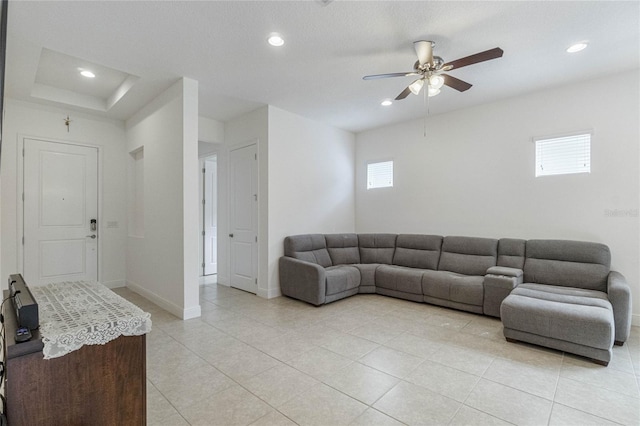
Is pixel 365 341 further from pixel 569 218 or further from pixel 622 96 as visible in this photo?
pixel 622 96

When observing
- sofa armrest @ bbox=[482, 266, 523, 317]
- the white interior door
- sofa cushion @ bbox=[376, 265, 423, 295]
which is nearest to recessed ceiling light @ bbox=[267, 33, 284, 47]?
sofa cushion @ bbox=[376, 265, 423, 295]

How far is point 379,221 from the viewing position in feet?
19.3

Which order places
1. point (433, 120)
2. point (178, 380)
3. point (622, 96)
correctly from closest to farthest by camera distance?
point (178, 380)
point (622, 96)
point (433, 120)

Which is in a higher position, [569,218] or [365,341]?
[569,218]

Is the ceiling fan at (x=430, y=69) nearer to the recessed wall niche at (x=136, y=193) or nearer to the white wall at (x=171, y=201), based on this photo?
the white wall at (x=171, y=201)

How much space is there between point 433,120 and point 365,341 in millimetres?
3858

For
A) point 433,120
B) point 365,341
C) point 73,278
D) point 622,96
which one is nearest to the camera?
point 365,341

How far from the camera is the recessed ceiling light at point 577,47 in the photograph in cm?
296

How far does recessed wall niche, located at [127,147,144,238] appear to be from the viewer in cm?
498

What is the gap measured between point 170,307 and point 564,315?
4.31m

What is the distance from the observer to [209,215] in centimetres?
639

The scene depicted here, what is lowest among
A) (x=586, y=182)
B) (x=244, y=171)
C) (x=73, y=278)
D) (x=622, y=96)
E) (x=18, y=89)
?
(x=73, y=278)

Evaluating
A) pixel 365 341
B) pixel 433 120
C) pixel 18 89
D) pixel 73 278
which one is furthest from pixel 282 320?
pixel 18 89

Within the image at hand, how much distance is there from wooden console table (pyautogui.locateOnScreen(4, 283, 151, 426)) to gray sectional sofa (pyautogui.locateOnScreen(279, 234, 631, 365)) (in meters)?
2.90
